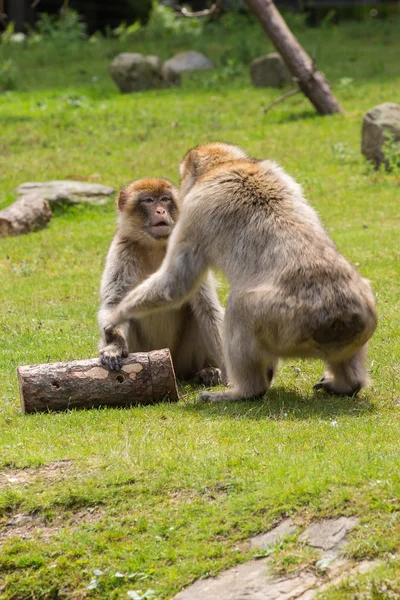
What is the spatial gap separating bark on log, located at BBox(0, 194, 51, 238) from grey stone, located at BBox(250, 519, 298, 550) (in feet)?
26.7

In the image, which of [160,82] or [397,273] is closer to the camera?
[397,273]

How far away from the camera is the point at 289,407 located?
263 inches

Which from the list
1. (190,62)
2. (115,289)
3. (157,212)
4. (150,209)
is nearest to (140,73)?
Result: (190,62)

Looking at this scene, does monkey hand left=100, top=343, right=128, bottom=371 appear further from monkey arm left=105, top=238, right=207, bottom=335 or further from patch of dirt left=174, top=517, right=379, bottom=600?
patch of dirt left=174, top=517, right=379, bottom=600

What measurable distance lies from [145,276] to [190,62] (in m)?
15.4

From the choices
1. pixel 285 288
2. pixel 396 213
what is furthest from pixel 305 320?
pixel 396 213

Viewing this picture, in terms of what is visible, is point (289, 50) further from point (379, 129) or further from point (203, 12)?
point (379, 129)

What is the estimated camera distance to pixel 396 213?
12.5 meters

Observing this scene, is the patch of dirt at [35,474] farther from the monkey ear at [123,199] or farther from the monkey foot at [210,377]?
the monkey ear at [123,199]

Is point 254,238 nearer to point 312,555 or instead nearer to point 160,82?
point 312,555

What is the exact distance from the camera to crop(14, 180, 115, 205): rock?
13.4m

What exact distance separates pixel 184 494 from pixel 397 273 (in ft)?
16.6

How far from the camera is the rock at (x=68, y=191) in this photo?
528 inches

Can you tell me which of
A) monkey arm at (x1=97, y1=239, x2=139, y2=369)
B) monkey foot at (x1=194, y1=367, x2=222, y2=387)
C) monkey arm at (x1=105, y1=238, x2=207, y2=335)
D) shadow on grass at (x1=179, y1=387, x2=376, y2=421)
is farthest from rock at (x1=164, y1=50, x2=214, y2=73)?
shadow on grass at (x1=179, y1=387, x2=376, y2=421)
